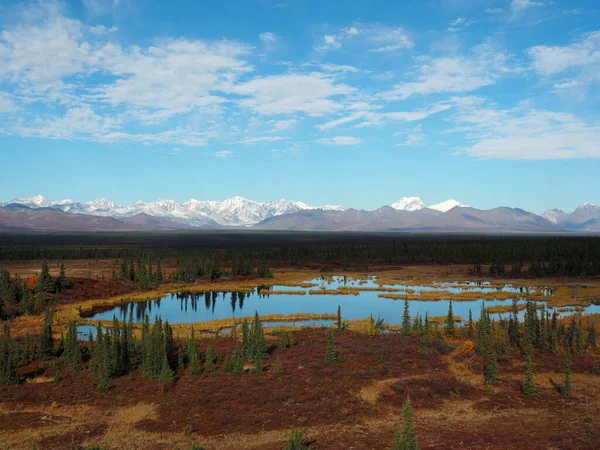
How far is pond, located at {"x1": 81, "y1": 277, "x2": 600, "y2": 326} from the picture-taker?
74188 mm

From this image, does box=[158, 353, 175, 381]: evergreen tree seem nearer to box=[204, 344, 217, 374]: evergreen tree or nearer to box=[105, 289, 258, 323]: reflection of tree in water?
box=[204, 344, 217, 374]: evergreen tree

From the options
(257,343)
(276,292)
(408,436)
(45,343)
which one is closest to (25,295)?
(45,343)

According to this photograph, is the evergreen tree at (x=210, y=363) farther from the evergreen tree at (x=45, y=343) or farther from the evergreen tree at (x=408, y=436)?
the evergreen tree at (x=408, y=436)

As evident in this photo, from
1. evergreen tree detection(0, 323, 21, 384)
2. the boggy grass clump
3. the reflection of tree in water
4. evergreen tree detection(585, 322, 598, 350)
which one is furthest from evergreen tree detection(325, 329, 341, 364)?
the reflection of tree in water

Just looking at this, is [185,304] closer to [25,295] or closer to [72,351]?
[25,295]

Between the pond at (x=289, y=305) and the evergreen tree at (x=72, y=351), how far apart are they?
21.8 metres

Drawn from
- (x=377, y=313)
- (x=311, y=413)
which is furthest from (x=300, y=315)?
(x=311, y=413)

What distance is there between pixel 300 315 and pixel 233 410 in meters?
39.9

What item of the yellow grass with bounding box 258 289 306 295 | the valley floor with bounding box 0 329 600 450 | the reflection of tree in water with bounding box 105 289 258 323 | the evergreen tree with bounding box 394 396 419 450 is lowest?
the reflection of tree in water with bounding box 105 289 258 323

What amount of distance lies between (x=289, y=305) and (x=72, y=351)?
4398 centimetres

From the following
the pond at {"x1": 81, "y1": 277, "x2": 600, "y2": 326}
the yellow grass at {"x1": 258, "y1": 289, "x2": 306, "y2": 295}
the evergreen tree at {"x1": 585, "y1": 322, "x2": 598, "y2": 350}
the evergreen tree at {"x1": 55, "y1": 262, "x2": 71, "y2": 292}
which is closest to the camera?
the evergreen tree at {"x1": 585, "y1": 322, "x2": 598, "y2": 350}

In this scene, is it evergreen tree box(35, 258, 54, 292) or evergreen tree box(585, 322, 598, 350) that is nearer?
evergreen tree box(585, 322, 598, 350)

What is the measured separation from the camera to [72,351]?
4416cm

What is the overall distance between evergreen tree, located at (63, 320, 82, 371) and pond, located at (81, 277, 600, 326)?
21.8 m
